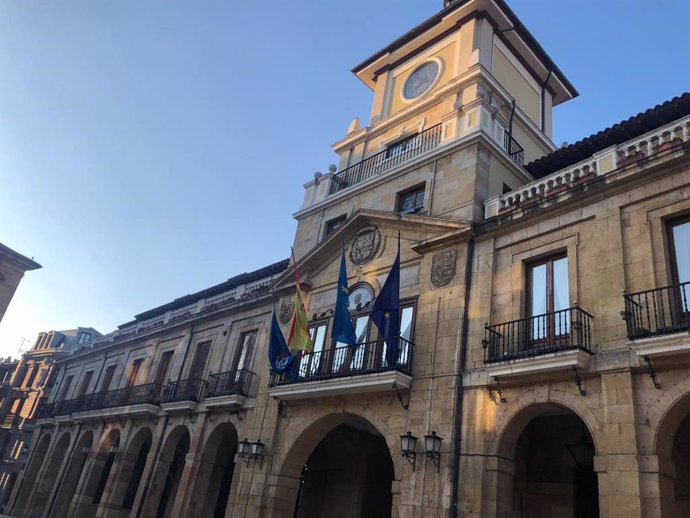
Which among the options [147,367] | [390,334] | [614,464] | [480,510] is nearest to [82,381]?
[147,367]

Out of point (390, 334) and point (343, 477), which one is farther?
point (343, 477)

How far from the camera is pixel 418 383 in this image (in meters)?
12.5

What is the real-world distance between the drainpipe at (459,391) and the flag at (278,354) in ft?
16.4

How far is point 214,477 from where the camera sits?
64.4 ft

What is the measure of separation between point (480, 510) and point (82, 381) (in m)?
27.0

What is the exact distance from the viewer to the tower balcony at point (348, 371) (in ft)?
41.3

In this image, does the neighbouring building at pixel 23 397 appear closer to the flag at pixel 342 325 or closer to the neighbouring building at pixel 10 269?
the neighbouring building at pixel 10 269

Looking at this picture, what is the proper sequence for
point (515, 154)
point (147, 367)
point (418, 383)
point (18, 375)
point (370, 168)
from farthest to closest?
point (18, 375), point (147, 367), point (370, 168), point (515, 154), point (418, 383)

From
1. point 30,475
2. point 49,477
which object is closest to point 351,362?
point 49,477

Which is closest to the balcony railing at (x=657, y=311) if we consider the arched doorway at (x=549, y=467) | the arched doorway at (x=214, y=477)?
the arched doorway at (x=549, y=467)

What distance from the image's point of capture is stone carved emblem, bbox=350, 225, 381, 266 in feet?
51.3

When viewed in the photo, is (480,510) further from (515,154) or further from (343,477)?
(515,154)

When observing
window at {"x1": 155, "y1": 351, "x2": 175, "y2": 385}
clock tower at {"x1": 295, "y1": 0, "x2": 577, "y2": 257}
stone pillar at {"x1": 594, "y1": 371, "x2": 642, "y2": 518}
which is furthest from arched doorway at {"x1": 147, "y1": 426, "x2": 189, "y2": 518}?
stone pillar at {"x1": 594, "y1": 371, "x2": 642, "y2": 518}

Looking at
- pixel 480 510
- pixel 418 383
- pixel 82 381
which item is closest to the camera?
pixel 480 510
